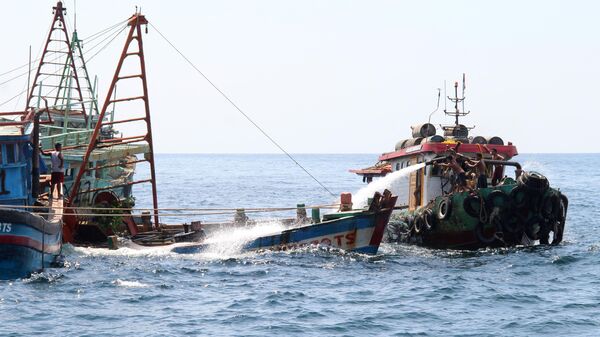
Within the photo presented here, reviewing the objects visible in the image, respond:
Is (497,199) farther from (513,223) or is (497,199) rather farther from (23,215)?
(23,215)

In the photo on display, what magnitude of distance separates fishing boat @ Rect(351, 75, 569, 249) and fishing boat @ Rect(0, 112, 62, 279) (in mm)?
10886

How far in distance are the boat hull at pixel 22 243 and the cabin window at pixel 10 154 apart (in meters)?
2.49

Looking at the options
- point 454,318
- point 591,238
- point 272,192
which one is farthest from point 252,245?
point 272,192

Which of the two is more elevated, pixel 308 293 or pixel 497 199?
pixel 497 199

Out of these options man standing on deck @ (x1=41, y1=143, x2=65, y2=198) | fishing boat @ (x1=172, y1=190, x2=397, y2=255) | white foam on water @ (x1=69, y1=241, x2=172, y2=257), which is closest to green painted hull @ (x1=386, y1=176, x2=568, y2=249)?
fishing boat @ (x1=172, y1=190, x2=397, y2=255)

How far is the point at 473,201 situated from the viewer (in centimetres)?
3044

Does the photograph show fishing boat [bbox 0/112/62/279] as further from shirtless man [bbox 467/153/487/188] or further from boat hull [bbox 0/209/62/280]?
shirtless man [bbox 467/153/487/188]

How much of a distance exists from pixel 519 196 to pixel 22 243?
15029 millimetres

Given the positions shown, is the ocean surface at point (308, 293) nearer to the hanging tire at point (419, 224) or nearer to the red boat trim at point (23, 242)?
the red boat trim at point (23, 242)

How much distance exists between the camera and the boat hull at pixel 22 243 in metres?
22.7

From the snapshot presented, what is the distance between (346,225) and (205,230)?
614 centimetres

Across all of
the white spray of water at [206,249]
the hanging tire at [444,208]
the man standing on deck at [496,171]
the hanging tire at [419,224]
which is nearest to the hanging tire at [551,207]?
the man standing on deck at [496,171]

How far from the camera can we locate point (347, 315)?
842 inches

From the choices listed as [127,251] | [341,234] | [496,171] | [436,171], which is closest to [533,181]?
[496,171]
